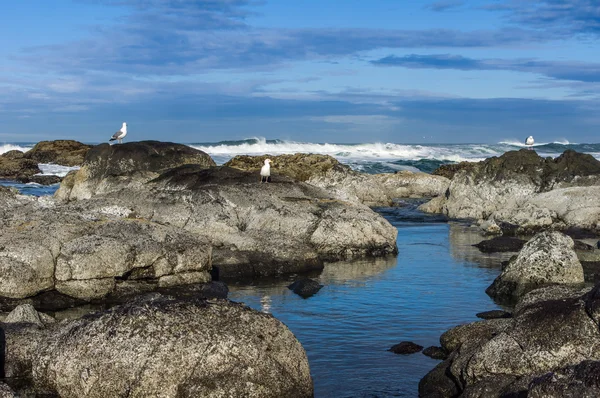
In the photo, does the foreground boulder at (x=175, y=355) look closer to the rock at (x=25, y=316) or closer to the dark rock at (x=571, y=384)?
the rock at (x=25, y=316)

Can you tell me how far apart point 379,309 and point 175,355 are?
26.9 ft

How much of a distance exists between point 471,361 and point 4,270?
11008mm

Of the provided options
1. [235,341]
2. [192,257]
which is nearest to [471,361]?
[235,341]

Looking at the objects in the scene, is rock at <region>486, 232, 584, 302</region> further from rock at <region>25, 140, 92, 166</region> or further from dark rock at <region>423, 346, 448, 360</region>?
rock at <region>25, 140, 92, 166</region>

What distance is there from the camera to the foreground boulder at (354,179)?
46.3 metres

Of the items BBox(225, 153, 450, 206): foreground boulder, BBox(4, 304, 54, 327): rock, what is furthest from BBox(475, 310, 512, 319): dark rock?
BBox(225, 153, 450, 206): foreground boulder

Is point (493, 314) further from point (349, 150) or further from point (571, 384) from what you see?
point (349, 150)

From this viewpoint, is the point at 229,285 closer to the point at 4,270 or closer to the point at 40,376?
the point at 4,270

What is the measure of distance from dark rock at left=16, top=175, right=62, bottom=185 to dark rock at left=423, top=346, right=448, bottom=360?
176ft

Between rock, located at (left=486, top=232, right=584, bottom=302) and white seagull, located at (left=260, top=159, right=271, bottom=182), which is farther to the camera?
white seagull, located at (left=260, top=159, right=271, bottom=182)

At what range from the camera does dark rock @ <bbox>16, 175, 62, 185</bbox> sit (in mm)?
64819

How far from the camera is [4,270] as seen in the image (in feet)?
60.5

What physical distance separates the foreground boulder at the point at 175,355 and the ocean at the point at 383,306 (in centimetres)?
128

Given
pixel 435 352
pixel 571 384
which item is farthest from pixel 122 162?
pixel 571 384
